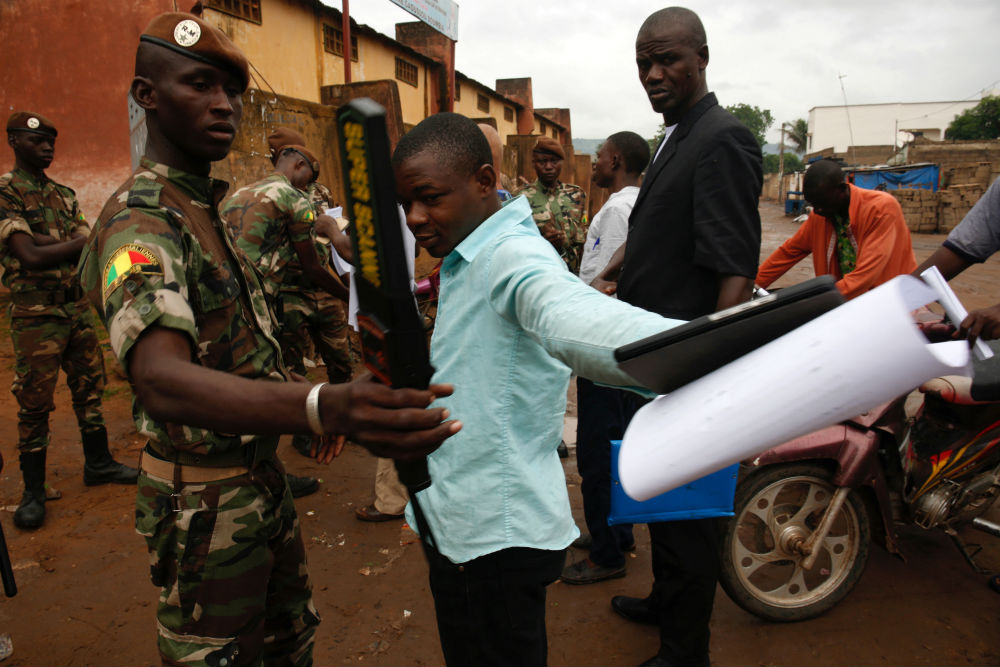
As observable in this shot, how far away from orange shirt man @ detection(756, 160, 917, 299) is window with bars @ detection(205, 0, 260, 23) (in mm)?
8815

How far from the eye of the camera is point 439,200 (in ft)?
4.91

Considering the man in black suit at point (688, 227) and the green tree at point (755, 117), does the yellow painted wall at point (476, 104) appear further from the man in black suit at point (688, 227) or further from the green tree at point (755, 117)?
the green tree at point (755, 117)

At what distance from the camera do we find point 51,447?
4840mm

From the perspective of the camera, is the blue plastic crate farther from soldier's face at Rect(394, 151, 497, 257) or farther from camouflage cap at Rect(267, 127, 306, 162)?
camouflage cap at Rect(267, 127, 306, 162)

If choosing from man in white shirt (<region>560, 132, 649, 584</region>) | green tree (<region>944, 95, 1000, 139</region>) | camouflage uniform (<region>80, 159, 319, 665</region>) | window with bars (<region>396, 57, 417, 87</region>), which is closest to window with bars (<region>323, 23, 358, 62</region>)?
window with bars (<region>396, 57, 417, 87</region>)

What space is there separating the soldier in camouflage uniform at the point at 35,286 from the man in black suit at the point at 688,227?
11.9 ft

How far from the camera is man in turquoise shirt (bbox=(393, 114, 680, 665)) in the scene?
146cm

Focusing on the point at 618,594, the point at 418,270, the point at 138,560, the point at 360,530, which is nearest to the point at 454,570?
the point at 618,594

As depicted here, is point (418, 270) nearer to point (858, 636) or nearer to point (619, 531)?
point (619, 531)

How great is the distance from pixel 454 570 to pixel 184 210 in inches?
46.3

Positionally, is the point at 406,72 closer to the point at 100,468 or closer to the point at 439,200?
the point at 100,468

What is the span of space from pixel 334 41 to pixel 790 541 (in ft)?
40.7

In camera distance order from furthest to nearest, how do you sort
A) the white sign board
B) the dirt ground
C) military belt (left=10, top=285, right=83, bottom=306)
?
the white sign board < military belt (left=10, top=285, right=83, bottom=306) < the dirt ground

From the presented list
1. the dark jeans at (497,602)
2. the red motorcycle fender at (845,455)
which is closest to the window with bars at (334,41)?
the red motorcycle fender at (845,455)
